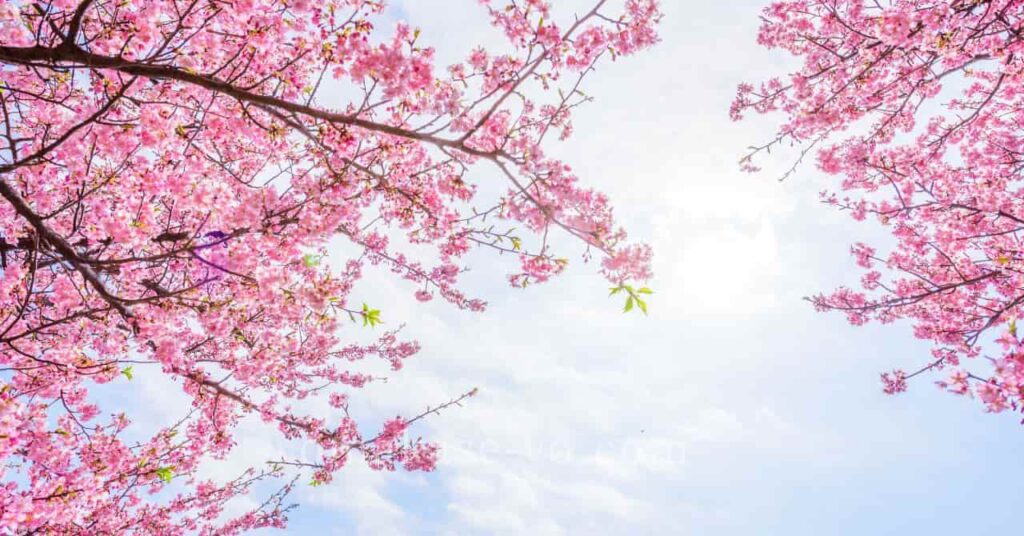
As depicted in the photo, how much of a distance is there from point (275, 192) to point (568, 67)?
9.65ft

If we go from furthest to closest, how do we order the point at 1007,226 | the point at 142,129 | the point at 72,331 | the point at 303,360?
the point at 303,360
the point at 1007,226
the point at 72,331
the point at 142,129

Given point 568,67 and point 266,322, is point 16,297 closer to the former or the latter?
point 266,322

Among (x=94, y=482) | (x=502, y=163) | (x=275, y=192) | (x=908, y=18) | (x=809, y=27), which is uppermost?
(x=809, y=27)

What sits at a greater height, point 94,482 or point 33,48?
point 33,48

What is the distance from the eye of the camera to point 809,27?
26.0 feet

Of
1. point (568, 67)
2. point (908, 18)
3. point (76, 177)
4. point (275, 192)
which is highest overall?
point (908, 18)

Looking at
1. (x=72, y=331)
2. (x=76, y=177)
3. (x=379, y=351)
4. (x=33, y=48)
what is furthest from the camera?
(x=379, y=351)

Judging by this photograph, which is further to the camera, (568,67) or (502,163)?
(568,67)

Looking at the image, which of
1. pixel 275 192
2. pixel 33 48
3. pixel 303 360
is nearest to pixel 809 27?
pixel 275 192

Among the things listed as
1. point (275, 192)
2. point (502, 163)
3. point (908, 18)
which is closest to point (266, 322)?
point (275, 192)

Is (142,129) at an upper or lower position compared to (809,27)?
lower

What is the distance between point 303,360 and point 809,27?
10.3 m

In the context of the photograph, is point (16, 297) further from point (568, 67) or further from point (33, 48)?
point (568, 67)

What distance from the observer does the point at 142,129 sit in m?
4.33
